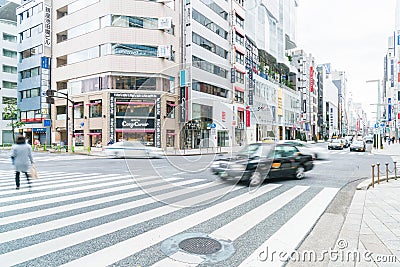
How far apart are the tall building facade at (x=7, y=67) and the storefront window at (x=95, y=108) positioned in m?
27.3

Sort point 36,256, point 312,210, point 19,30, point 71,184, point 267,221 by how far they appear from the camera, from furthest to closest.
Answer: point 19,30 < point 71,184 < point 312,210 < point 267,221 < point 36,256

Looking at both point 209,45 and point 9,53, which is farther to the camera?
point 9,53

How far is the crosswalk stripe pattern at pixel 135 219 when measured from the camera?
12.6 ft

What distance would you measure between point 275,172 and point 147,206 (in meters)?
5.12

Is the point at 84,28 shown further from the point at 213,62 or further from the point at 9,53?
the point at 9,53

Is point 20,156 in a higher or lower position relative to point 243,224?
higher

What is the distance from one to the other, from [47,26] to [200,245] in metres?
42.6

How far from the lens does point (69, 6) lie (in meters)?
35.3

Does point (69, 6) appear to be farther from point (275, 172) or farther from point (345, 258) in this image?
point (345, 258)

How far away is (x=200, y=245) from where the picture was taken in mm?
4203

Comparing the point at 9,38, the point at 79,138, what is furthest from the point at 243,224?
the point at 9,38

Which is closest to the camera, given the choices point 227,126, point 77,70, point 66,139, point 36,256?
point 36,256

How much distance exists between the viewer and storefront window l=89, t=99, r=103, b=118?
1214 inches

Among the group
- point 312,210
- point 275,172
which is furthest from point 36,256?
point 275,172
